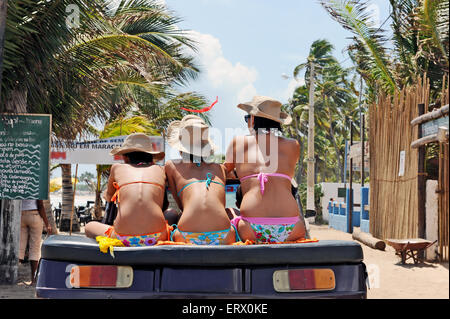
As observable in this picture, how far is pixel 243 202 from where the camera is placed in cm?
403

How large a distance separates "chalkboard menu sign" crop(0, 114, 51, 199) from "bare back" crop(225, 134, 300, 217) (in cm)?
361

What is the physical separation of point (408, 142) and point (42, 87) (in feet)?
23.2

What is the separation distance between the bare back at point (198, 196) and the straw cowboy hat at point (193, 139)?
113mm

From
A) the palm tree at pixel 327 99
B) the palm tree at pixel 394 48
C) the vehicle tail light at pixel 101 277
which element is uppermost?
the palm tree at pixel 327 99

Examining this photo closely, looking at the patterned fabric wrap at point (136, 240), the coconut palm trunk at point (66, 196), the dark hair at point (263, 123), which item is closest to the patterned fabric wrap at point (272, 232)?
the patterned fabric wrap at point (136, 240)

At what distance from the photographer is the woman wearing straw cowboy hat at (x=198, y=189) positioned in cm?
385

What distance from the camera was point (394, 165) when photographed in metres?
11.2

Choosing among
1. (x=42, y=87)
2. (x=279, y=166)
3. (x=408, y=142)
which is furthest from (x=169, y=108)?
(x=279, y=166)

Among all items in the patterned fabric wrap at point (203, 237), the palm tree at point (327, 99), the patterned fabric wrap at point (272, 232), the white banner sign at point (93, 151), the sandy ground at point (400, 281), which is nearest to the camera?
the patterned fabric wrap at point (203, 237)

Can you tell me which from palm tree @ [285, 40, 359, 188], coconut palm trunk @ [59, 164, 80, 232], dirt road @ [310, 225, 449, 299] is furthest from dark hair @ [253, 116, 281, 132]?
palm tree @ [285, 40, 359, 188]

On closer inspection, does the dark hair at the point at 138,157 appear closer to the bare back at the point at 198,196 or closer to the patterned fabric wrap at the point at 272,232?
the bare back at the point at 198,196

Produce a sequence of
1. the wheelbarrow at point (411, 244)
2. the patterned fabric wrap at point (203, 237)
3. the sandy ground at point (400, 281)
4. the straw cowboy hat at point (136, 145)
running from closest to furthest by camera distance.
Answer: the patterned fabric wrap at point (203, 237) < the straw cowboy hat at point (136, 145) < the sandy ground at point (400, 281) < the wheelbarrow at point (411, 244)

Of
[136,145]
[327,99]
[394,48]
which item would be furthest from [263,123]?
[327,99]

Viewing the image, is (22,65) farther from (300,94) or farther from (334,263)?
(300,94)
